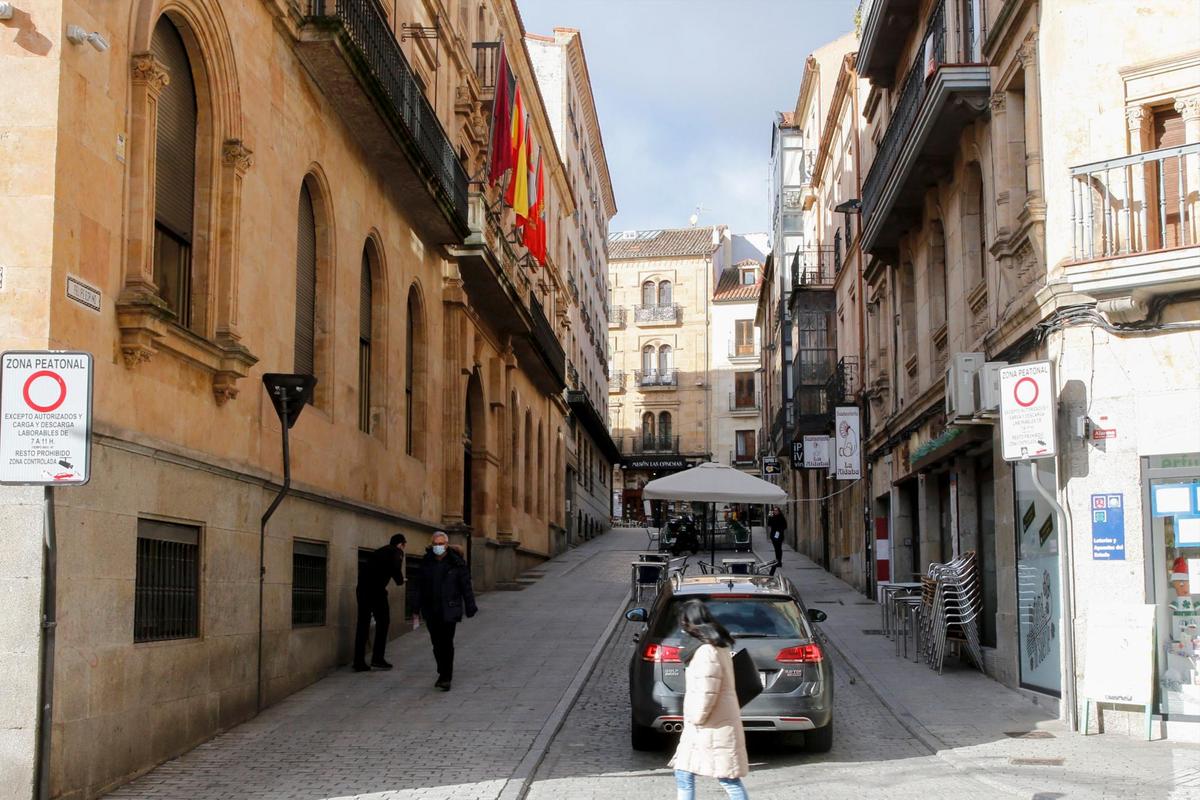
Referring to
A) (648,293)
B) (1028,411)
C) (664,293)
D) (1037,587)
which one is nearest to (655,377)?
(664,293)

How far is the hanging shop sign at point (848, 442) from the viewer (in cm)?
2823

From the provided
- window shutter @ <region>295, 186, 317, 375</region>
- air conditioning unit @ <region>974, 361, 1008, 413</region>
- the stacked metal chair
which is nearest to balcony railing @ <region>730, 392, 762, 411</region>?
the stacked metal chair

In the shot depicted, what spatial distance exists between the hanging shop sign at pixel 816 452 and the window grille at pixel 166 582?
70.6 feet

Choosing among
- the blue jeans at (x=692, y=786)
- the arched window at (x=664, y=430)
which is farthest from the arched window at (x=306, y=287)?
the arched window at (x=664, y=430)

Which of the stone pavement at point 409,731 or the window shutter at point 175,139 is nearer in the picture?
the stone pavement at point 409,731

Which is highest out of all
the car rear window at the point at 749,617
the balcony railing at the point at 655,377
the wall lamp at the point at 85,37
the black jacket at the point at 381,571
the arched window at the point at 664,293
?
the arched window at the point at 664,293

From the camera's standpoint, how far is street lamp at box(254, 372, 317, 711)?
539 inches

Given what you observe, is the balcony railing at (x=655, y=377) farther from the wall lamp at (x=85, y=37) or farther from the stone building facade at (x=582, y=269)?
the wall lamp at (x=85, y=37)

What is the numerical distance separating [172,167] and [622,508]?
7041 centimetres

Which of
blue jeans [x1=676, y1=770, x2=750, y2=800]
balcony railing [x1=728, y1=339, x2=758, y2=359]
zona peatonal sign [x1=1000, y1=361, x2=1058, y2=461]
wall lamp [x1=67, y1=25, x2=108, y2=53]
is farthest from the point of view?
balcony railing [x1=728, y1=339, x2=758, y2=359]

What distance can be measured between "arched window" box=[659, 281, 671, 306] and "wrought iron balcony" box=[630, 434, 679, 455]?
27.5ft

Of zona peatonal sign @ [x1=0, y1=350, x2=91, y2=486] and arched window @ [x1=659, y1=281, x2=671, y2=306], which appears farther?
arched window @ [x1=659, y1=281, x2=671, y2=306]

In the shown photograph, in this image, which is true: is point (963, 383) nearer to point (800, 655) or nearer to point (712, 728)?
point (800, 655)

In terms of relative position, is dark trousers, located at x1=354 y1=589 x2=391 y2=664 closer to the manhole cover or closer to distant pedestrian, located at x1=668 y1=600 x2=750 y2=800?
the manhole cover
